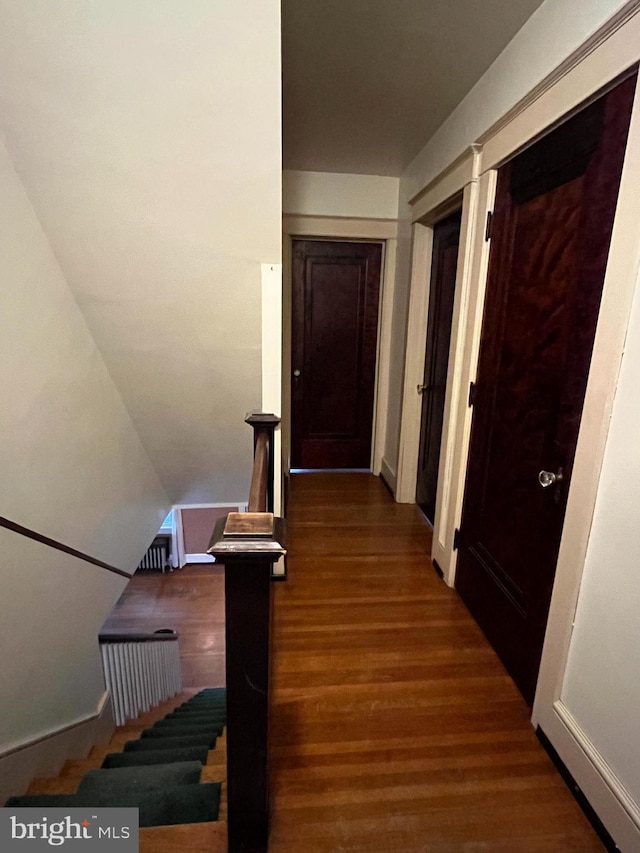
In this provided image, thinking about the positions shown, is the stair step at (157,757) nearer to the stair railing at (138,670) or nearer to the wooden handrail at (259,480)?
the stair railing at (138,670)

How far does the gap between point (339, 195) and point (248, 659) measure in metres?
3.34

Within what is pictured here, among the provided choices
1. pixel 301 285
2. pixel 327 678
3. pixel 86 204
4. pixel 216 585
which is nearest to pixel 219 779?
pixel 327 678

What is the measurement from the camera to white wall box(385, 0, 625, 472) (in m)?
1.37

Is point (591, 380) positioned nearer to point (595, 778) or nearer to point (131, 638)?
point (595, 778)

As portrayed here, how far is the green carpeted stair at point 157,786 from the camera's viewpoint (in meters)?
1.32

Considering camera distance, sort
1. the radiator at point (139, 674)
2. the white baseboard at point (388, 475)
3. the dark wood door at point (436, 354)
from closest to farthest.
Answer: the dark wood door at point (436, 354)
the radiator at point (139, 674)
the white baseboard at point (388, 475)

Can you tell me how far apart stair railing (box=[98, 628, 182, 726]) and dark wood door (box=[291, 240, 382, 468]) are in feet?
5.99

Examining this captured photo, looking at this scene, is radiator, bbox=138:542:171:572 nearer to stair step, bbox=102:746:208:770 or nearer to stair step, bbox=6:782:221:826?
stair step, bbox=102:746:208:770

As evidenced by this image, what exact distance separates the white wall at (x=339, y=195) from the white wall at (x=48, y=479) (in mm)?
1907

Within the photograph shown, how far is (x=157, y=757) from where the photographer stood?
201 cm

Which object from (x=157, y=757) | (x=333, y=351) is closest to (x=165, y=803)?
(x=157, y=757)

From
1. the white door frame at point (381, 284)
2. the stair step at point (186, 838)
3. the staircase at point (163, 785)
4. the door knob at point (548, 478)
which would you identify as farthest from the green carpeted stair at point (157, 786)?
the white door frame at point (381, 284)

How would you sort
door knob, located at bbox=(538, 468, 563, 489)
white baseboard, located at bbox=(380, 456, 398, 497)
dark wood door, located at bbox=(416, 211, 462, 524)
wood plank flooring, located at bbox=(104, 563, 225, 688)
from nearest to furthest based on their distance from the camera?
door knob, located at bbox=(538, 468, 563, 489)
dark wood door, located at bbox=(416, 211, 462, 524)
white baseboard, located at bbox=(380, 456, 398, 497)
wood plank flooring, located at bbox=(104, 563, 225, 688)

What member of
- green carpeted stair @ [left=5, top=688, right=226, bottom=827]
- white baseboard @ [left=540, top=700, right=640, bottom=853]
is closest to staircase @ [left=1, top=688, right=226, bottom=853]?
green carpeted stair @ [left=5, top=688, right=226, bottom=827]
